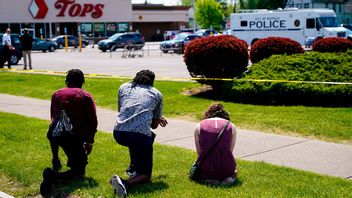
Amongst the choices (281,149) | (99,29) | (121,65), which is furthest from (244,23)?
(99,29)

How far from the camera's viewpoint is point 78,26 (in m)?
68.9

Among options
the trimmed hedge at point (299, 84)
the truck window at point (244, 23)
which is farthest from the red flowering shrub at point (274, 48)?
the truck window at point (244, 23)

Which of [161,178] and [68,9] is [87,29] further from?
[161,178]

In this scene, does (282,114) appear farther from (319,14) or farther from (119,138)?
(319,14)

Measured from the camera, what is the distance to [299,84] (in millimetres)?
11500

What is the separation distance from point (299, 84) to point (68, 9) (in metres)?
58.7

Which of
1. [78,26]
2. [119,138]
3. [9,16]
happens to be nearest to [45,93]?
[119,138]

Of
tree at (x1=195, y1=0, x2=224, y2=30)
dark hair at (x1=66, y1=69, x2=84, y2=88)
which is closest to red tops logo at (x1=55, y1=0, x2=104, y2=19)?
tree at (x1=195, y1=0, x2=224, y2=30)

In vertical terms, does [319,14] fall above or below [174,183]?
above

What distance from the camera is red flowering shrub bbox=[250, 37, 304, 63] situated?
14617mm

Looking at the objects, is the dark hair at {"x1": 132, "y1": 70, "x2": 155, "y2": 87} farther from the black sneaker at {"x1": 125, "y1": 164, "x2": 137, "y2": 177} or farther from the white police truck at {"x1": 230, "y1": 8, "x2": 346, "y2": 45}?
the white police truck at {"x1": 230, "y1": 8, "x2": 346, "y2": 45}

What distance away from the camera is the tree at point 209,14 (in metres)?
91.9

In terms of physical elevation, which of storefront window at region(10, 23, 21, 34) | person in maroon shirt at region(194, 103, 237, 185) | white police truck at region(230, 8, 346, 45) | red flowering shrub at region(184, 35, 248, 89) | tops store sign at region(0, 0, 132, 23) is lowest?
person in maroon shirt at region(194, 103, 237, 185)

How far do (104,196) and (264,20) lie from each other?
3397 centimetres
